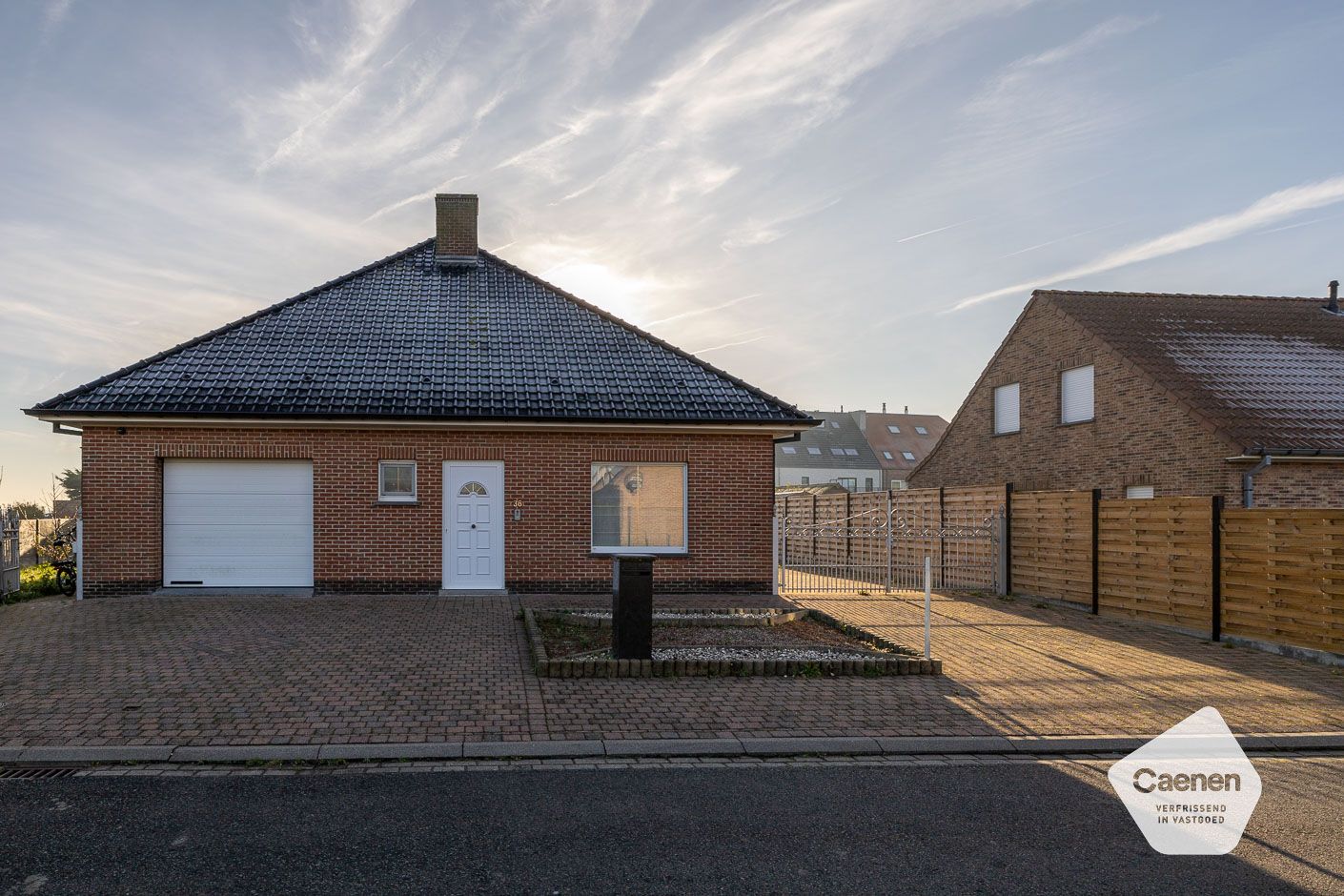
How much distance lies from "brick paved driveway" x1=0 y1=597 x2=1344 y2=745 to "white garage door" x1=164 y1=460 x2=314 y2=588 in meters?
2.47

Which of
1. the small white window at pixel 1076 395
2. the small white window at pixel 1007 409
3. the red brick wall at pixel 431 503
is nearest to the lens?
the red brick wall at pixel 431 503

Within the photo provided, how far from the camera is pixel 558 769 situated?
6371 mm

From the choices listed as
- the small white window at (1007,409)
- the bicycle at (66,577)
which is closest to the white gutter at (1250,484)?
the small white window at (1007,409)

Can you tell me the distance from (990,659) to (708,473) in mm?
6450

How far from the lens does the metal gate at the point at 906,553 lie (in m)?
17.3

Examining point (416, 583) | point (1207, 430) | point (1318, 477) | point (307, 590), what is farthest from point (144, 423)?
point (1318, 477)

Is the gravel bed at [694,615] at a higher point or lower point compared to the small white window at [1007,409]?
lower

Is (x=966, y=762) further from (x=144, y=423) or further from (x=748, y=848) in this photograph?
(x=144, y=423)

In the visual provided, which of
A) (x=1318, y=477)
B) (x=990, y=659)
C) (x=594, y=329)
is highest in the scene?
(x=594, y=329)

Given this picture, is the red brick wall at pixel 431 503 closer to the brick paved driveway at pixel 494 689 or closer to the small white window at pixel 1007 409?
the brick paved driveway at pixel 494 689

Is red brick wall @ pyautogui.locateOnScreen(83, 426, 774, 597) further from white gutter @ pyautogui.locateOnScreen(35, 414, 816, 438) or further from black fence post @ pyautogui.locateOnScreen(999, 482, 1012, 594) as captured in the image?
black fence post @ pyautogui.locateOnScreen(999, 482, 1012, 594)

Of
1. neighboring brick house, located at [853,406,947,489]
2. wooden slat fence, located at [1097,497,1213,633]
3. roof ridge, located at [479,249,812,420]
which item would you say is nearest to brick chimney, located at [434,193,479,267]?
roof ridge, located at [479,249,812,420]

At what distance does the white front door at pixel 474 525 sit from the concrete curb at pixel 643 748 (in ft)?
28.0

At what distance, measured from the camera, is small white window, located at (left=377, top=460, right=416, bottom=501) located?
1507 cm
